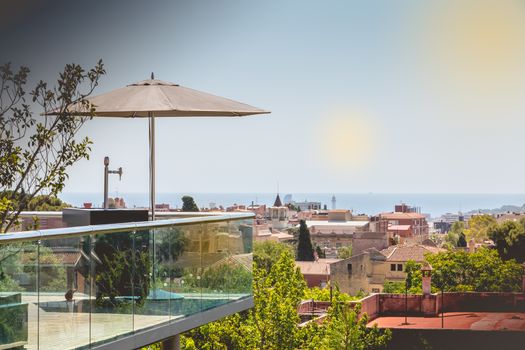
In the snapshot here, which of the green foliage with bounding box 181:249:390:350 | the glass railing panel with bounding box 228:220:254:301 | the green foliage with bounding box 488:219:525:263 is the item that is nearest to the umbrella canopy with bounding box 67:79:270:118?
the glass railing panel with bounding box 228:220:254:301

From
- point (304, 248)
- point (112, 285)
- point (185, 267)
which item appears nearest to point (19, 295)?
point (112, 285)

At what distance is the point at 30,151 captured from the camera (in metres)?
8.27

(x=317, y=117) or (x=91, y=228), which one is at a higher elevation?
(x=317, y=117)

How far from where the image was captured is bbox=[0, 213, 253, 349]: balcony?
4.48 metres

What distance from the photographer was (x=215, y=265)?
21.9ft

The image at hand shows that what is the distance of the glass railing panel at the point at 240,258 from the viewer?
693cm

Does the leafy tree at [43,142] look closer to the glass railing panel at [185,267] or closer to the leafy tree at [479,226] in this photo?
the glass railing panel at [185,267]

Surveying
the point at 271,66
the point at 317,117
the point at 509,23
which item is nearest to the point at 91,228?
the point at 271,66

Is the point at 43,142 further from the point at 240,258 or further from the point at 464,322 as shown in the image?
the point at 464,322

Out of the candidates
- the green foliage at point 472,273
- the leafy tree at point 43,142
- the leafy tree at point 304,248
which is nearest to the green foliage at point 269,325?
the leafy tree at point 43,142

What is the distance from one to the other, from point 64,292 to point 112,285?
1.79 feet

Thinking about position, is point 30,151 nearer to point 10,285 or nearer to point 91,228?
point 91,228

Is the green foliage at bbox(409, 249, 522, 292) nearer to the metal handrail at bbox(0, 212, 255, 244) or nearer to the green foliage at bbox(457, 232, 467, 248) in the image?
the green foliage at bbox(457, 232, 467, 248)

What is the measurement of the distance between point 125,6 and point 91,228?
6579cm
